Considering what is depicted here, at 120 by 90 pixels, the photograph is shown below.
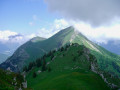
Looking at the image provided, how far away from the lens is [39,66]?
16850 centimetres

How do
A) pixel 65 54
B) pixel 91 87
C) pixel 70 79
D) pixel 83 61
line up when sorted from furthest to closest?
pixel 65 54, pixel 83 61, pixel 70 79, pixel 91 87

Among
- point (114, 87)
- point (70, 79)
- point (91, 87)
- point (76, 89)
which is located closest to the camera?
point (76, 89)

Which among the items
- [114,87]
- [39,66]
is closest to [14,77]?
[114,87]

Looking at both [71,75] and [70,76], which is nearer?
[70,76]

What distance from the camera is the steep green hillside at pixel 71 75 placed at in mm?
94137

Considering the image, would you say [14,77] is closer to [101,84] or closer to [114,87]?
[101,84]

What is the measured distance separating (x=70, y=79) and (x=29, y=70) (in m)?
80.9

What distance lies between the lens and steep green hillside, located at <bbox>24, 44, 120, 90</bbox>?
94.1 meters

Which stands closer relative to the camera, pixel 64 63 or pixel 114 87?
pixel 114 87

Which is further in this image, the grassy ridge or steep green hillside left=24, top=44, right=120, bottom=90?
steep green hillside left=24, top=44, right=120, bottom=90

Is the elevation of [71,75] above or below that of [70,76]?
above

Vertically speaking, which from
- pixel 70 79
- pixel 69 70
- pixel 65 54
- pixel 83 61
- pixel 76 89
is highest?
pixel 65 54

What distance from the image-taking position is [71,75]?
108500 millimetres

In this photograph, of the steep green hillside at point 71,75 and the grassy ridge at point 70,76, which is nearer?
the grassy ridge at point 70,76
